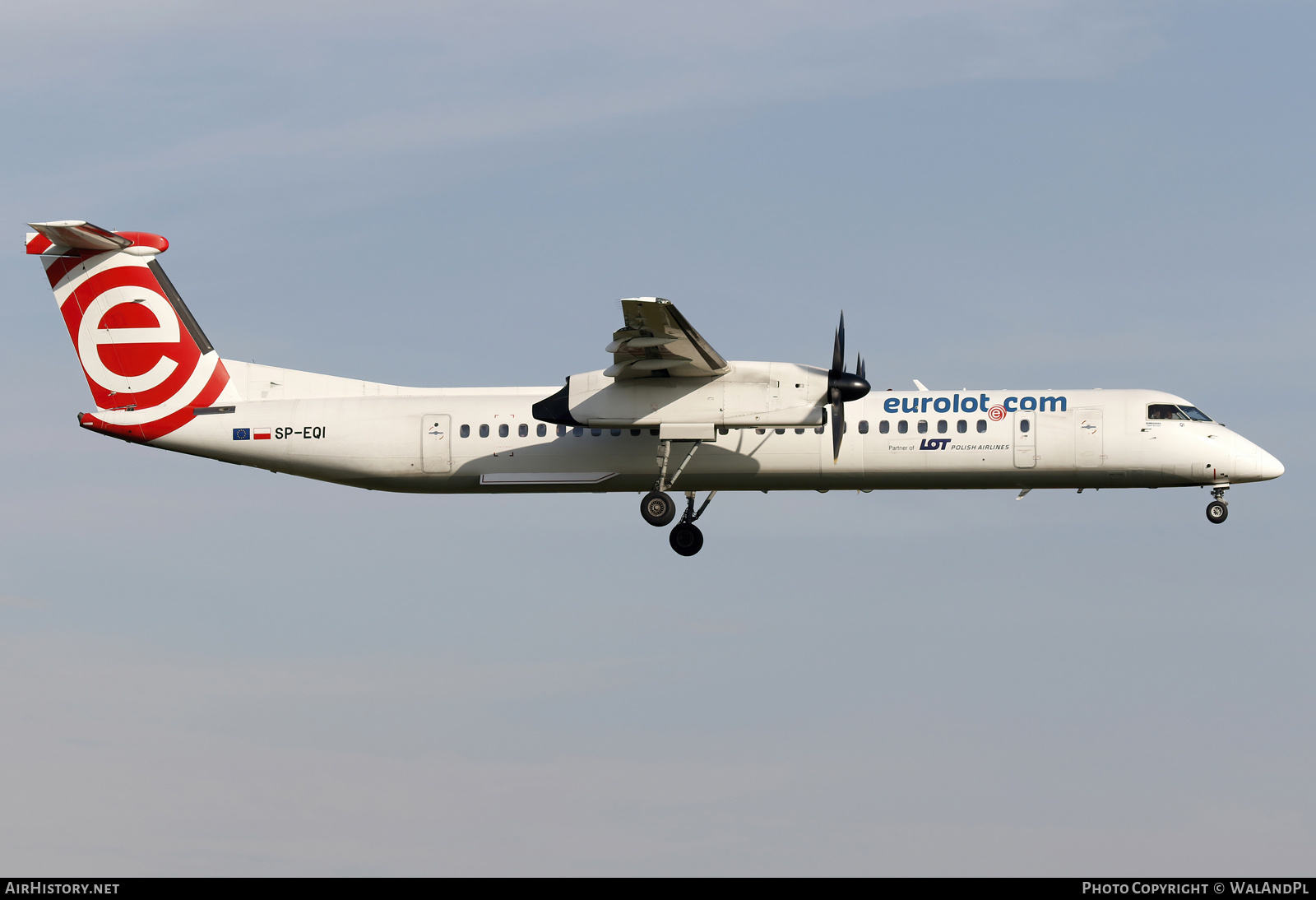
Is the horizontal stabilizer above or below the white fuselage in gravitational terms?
above

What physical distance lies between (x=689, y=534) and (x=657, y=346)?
193 inches

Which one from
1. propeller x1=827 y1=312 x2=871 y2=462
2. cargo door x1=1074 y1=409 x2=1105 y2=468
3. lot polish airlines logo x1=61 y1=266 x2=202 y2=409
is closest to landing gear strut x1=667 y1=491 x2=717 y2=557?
propeller x1=827 y1=312 x2=871 y2=462

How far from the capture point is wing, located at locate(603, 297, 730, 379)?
956 inches

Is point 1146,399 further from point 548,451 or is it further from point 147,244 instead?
point 147,244

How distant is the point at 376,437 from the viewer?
2834 centimetres

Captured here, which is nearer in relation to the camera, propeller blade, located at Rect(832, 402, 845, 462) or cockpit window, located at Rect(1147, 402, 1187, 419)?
propeller blade, located at Rect(832, 402, 845, 462)

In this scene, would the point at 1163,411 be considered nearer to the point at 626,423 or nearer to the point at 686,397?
the point at 686,397

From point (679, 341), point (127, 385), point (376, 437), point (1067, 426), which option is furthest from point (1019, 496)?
point (127, 385)

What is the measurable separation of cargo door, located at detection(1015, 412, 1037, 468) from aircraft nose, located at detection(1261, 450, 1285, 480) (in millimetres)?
4432

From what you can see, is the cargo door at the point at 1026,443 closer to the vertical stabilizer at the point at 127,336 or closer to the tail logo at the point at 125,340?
the vertical stabilizer at the point at 127,336

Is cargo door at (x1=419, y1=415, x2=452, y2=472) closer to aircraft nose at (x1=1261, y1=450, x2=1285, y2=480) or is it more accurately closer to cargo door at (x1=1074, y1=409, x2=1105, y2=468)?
cargo door at (x1=1074, y1=409, x2=1105, y2=468)

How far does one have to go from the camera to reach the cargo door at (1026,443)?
27.1 metres

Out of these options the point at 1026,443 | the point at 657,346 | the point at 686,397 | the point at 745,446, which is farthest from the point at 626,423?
the point at 1026,443

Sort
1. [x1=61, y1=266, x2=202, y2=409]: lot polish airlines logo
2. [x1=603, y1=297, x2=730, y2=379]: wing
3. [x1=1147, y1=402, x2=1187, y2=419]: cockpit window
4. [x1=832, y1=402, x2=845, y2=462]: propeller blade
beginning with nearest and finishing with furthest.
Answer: [x1=603, y1=297, x2=730, y2=379]: wing → [x1=832, y1=402, x2=845, y2=462]: propeller blade → [x1=1147, y1=402, x2=1187, y2=419]: cockpit window → [x1=61, y1=266, x2=202, y2=409]: lot polish airlines logo
